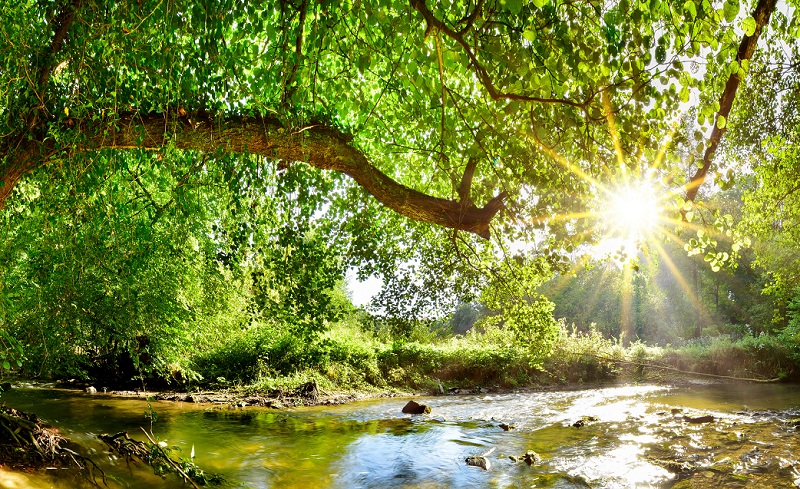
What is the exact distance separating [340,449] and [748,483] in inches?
282

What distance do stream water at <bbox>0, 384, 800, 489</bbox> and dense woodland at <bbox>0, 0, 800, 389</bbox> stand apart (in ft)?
5.96

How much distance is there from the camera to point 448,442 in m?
11.4

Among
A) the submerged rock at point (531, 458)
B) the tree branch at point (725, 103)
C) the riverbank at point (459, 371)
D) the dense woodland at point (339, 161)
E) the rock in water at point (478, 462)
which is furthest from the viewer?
the riverbank at point (459, 371)

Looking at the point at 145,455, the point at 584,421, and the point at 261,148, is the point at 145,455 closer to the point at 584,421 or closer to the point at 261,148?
the point at 261,148

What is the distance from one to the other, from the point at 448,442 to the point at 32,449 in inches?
315

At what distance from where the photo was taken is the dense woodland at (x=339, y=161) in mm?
4020

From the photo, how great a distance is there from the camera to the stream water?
26.9ft

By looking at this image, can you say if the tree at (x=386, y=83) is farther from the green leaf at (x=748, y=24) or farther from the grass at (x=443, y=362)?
the grass at (x=443, y=362)

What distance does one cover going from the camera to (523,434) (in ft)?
40.3

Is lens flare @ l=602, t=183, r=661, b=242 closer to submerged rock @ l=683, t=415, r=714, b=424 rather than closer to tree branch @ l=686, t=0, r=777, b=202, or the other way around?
tree branch @ l=686, t=0, r=777, b=202

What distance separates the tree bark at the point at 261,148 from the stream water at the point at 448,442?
3687 mm

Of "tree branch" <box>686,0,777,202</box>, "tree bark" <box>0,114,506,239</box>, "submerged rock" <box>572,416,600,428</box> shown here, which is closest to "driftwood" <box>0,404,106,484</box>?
"tree bark" <box>0,114,506,239</box>

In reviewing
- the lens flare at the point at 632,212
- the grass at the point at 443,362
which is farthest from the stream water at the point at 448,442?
the lens flare at the point at 632,212

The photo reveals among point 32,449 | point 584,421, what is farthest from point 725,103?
point 584,421
